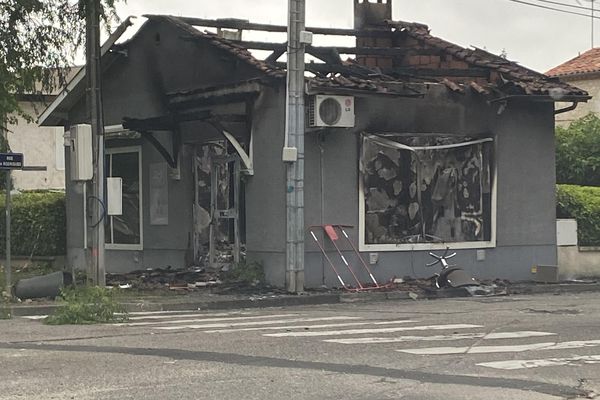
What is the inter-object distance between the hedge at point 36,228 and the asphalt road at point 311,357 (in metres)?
9.45

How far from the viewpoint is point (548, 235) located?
1917cm

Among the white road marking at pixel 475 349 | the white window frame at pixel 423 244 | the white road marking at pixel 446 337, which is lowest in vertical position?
the white road marking at pixel 446 337

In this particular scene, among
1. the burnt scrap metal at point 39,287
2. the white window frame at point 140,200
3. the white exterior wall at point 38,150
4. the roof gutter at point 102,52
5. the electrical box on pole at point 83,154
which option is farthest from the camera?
the white exterior wall at point 38,150

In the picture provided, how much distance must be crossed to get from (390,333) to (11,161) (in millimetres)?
7044

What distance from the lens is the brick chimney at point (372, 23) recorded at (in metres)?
20.9

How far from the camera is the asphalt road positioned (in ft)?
25.0

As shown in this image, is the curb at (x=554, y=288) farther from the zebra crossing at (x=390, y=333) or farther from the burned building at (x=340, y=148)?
the zebra crossing at (x=390, y=333)

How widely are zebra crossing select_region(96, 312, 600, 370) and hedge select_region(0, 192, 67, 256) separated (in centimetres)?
923

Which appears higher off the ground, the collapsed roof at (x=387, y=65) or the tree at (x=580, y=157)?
the collapsed roof at (x=387, y=65)

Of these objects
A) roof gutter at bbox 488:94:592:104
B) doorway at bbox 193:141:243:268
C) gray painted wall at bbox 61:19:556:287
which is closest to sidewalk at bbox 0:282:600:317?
gray painted wall at bbox 61:19:556:287

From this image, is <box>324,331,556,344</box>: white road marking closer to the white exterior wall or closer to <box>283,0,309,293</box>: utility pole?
<box>283,0,309,293</box>: utility pole

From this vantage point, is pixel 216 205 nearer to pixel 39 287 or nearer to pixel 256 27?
pixel 256 27

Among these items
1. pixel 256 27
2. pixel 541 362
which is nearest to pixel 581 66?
pixel 256 27

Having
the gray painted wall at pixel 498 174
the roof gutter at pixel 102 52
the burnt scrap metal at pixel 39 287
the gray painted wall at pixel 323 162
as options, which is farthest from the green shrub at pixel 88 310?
the roof gutter at pixel 102 52
